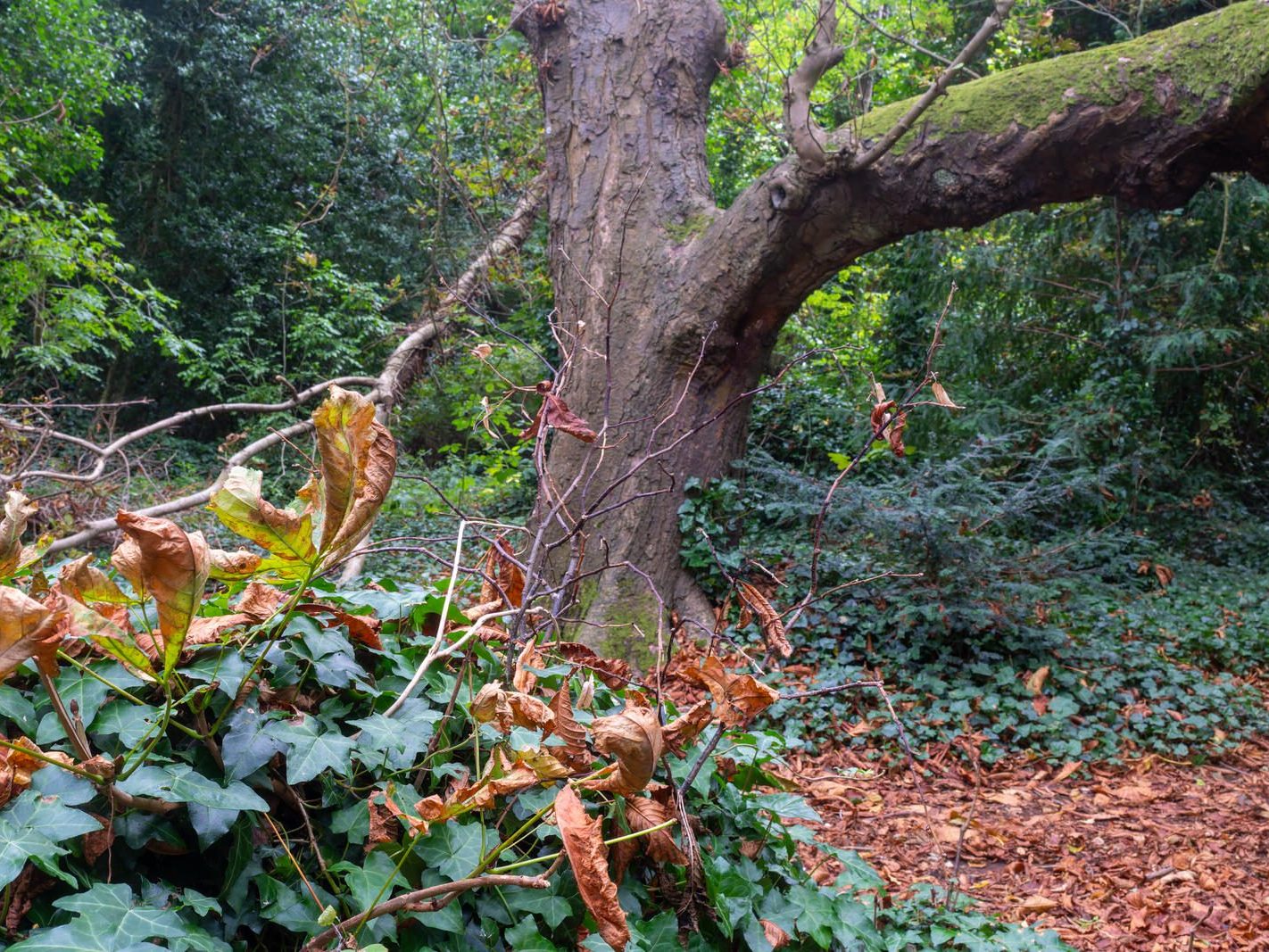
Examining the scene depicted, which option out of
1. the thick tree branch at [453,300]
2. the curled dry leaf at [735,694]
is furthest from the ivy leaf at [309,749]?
the thick tree branch at [453,300]

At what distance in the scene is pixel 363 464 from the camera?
119 centimetres

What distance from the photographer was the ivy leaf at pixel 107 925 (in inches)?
38.6

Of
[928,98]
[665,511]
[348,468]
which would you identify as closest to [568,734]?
[348,468]

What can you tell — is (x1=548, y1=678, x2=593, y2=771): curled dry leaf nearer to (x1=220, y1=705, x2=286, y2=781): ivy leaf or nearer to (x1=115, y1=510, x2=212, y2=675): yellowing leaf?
(x1=220, y1=705, x2=286, y2=781): ivy leaf

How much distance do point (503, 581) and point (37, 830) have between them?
934 millimetres

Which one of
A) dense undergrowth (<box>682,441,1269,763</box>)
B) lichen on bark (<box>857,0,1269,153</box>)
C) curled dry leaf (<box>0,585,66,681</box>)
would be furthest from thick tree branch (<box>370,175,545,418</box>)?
curled dry leaf (<box>0,585,66,681</box>)

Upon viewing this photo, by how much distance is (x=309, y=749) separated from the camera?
1251 millimetres

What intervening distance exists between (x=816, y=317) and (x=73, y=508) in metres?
8.85

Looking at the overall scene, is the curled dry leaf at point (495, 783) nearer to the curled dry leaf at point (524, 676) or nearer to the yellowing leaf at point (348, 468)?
the curled dry leaf at point (524, 676)

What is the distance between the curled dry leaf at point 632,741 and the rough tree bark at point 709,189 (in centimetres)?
257

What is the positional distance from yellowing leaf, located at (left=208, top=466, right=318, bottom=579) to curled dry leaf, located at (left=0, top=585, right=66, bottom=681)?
0.21 meters

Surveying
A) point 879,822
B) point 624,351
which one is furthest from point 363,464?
point 624,351

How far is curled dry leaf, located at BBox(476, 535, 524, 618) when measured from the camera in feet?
5.80

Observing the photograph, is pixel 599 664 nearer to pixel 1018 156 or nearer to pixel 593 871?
pixel 593 871
